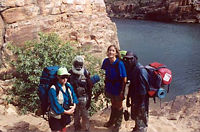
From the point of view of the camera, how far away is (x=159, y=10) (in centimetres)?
5972

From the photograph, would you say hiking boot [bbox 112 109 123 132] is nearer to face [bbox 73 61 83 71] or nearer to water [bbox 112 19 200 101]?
face [bbox 73 61 83 71]

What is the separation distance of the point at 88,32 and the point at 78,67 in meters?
5.09

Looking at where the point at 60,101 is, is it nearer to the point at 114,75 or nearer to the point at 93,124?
the point at 114,75

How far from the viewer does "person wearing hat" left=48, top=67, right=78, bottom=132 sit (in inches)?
138

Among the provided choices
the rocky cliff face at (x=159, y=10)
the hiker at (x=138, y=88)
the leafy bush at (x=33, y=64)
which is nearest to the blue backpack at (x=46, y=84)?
the hiker at (x=138, y=88)

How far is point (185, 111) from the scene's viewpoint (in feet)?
22.5

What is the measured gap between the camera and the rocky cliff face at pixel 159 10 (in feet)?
172

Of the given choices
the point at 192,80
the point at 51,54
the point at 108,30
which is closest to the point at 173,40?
the point at 192,80

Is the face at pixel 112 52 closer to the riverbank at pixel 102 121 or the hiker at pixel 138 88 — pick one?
the hiker at pixel 138 88

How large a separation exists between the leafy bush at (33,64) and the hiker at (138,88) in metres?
1.95

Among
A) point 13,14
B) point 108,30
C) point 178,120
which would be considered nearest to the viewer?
point 178,120

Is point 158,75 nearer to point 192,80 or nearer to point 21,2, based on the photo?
point 21,2

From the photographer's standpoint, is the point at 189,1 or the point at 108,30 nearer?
the point at 108,30

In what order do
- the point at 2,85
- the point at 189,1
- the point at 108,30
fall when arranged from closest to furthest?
the point at 2,85 < the point at 108,30 < the point at 189,1
